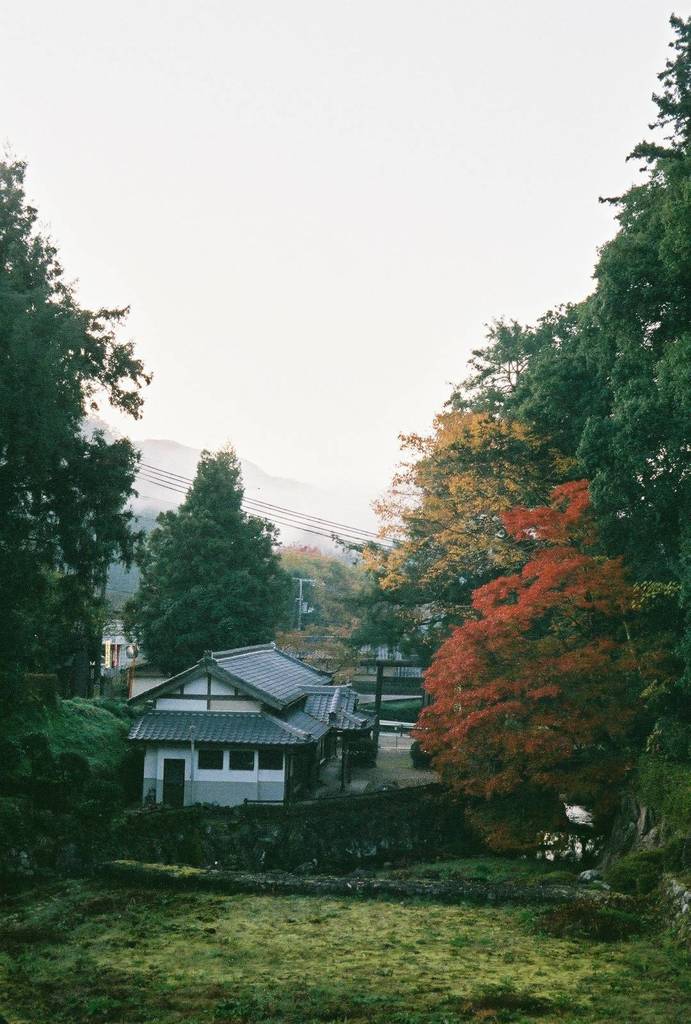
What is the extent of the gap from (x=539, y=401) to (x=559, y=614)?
283 inches

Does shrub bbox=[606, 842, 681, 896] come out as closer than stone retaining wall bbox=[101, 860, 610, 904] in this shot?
No

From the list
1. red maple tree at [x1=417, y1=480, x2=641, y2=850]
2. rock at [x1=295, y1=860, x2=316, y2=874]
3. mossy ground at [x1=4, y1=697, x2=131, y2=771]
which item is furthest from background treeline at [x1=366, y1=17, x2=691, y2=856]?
mossy ground at [x1=4, y1=697, x2=131, y2=771]

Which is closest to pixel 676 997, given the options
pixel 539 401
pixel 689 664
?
pixel 689 664

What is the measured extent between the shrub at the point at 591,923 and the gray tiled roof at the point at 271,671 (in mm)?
15677

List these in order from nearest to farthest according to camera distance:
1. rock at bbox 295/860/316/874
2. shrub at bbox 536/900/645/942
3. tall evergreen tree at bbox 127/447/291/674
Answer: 1. shrub at bbox 536/900/645/942
2. rock at bbox 295/860/316/874
3. tall evergreen tree at bbox 127/447/291/674

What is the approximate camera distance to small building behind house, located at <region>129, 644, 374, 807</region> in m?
26.7

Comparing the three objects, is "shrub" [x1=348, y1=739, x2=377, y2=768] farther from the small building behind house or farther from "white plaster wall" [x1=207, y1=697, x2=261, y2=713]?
"white plaster wall" [x1=207, y1=697, x2=261, y2=713]

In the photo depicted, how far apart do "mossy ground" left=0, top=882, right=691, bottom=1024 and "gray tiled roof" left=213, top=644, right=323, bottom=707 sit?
1453cm

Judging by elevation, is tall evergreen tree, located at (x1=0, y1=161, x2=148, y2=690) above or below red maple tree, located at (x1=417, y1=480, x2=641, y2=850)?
above

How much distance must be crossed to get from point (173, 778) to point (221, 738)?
2.36 meters

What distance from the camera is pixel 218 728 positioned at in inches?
1069

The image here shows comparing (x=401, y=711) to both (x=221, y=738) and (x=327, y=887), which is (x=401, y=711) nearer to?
(x=221, y=738)

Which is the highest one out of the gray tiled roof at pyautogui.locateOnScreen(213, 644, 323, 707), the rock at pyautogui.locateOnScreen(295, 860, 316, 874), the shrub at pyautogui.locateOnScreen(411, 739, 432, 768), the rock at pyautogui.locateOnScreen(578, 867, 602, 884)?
the gray tiled roof at pyautogui.locateOnScreen(213, 644, 323, 707)

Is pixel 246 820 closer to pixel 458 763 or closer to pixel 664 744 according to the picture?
pixel 458 763
